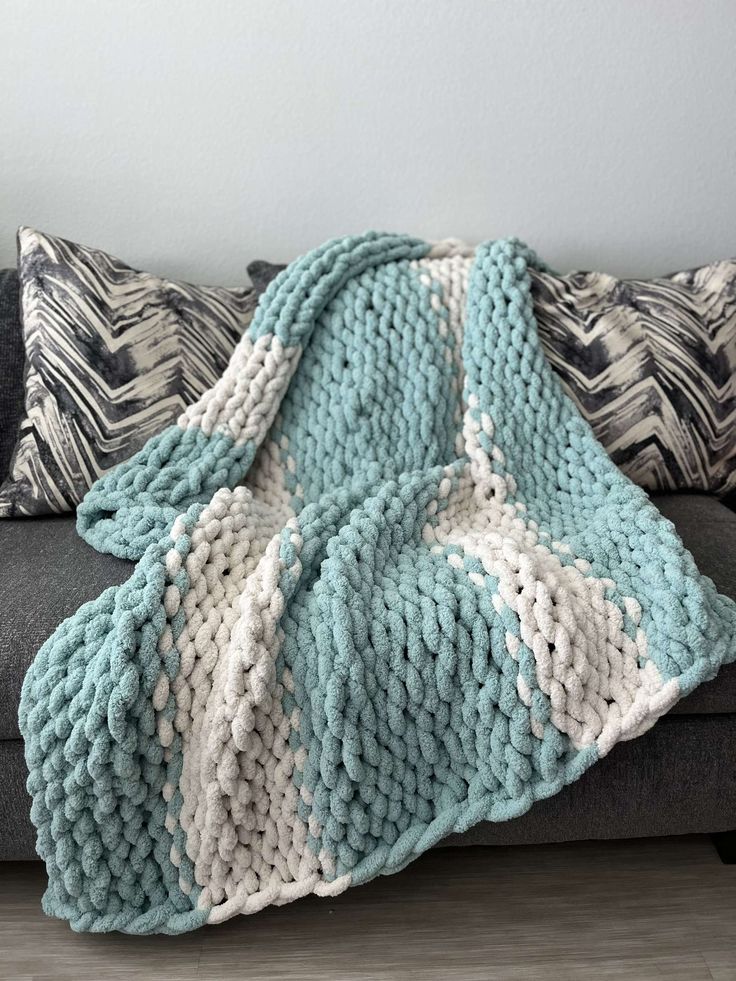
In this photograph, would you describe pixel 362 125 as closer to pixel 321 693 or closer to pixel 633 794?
pixel 321 693

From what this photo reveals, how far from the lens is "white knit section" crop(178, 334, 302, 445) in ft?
4.29

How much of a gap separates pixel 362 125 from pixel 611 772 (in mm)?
1251

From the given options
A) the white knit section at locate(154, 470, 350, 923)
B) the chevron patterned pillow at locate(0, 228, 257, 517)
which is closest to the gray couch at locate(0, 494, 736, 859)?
A: the white knit section at locate(154, 470, 350, 923)

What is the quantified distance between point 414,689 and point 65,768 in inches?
15.8

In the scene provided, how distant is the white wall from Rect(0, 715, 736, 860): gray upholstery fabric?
104 cm

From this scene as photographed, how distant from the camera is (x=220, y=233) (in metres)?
1.70

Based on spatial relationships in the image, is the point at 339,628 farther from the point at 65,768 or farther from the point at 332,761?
the point at 65,768

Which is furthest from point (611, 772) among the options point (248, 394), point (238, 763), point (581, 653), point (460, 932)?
point (248, 394)

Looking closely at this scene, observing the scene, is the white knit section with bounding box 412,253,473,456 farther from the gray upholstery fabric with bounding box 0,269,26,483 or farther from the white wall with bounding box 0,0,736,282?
the gray upholstery fabric with bounding box 0,269,26,483

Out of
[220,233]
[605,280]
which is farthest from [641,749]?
Answer: [220,233]

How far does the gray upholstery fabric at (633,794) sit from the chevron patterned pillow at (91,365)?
0.53 meters

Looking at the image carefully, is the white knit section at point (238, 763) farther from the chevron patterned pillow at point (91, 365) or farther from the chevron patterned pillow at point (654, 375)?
the chevron patterned pillow at point (654, 375)

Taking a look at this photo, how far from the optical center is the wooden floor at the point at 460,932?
101 cm

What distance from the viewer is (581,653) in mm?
1002
